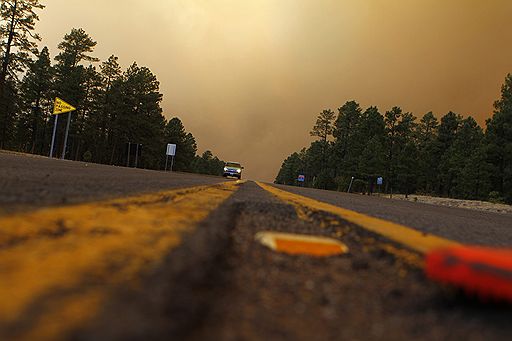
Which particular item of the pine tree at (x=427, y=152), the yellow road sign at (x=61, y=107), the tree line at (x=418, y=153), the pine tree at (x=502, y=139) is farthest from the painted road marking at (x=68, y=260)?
the pine tree at (x=427, y=152)

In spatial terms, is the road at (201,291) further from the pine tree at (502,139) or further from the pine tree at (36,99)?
the pine tree at (36,99)

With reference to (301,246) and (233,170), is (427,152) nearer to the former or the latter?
(233,170)

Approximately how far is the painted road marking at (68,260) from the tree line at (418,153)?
43.6 m

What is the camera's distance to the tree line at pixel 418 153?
55.2 m

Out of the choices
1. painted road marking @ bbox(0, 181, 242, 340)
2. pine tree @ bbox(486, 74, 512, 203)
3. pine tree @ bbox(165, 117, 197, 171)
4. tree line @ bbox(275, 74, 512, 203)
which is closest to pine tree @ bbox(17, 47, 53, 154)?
pine tree @ bbox(165, 117, 197, 171)

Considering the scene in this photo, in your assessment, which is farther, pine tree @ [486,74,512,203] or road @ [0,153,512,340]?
pine tree @ [486,74,512,203]

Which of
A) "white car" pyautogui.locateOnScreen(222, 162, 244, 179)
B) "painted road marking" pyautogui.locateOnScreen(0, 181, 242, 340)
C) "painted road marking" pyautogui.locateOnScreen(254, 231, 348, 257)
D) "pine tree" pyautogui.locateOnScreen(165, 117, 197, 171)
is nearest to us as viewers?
"painted road marking" pyautogui.locateOnScreen(0, 181, 242, 340)

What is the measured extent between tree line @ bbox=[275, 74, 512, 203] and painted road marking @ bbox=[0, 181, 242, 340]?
43.6m

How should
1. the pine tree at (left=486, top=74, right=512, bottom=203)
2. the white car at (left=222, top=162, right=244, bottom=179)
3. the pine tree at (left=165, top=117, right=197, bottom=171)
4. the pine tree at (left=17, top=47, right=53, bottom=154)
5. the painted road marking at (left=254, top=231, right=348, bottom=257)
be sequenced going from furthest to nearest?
the pine tree at (left=165, top=117, right=197, bottom=171) → the pine tree at (left=17, top=47, right=53, bottom=154) → the pine tree at (left=486, top=74, right=512, bottom=203) → the white car at (left=222, top=162, right=244, bottom=179) → the painted road marking at (left=254, top=231, right=348, bottom=257)

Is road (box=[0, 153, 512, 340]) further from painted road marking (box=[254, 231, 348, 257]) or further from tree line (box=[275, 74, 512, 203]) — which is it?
tree line (box=[275, 74, 512, 203])

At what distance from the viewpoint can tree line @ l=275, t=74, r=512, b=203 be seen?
2172 inches

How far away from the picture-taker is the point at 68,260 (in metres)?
1.06

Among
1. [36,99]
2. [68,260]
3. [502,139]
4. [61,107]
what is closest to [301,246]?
[68,260]

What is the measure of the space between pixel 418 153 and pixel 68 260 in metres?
82.0
